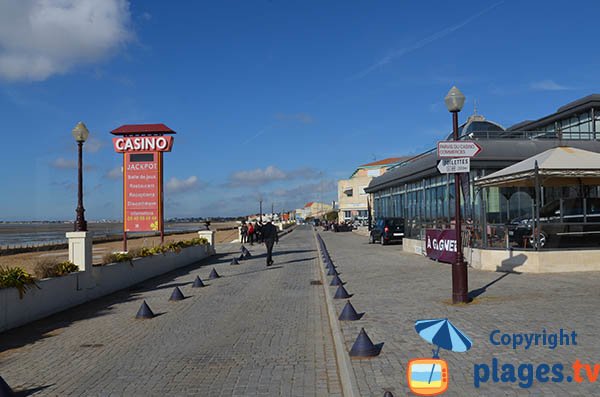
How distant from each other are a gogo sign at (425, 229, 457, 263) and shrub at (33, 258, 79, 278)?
11.4 meters

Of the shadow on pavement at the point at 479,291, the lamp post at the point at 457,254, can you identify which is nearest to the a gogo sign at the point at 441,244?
the shadow on pavement at the point at 479,291

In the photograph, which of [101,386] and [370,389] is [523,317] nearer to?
[370,389]

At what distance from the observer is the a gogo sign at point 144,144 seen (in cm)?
2300

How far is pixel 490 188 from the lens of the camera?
22234 mm

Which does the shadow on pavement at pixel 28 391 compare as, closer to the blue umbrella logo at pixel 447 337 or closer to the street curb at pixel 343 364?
the street curb at pixel 343 364

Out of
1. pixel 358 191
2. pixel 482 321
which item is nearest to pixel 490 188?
pixel 482 321

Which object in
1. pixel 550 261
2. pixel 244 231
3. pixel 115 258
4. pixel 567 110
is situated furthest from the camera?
pixel 244 231

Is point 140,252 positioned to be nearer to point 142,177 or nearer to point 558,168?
point 142,177

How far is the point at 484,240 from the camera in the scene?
17.0 metres

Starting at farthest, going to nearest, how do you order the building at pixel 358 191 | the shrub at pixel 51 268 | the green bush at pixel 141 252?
the building at pixel 358 191 → the green bush at pixel 141 252 → the shrub at pixel 51 268

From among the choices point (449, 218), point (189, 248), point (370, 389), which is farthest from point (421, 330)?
point (189, 248)

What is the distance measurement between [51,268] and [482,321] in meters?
9.31

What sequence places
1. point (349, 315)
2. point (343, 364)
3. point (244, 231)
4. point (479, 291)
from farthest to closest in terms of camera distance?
point (244, 231), point (479, 291), point (349, 315), point (343, 364)

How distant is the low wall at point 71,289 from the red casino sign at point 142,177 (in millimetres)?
2935
